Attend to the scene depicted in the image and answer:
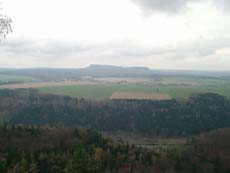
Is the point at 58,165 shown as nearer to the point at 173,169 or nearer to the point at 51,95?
the point at 173,169

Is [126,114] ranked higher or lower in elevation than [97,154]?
lower

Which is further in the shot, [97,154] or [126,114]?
[126,114]

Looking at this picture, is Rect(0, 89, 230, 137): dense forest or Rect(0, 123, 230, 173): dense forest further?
Rect(0, 89, 230, 137): dense forest

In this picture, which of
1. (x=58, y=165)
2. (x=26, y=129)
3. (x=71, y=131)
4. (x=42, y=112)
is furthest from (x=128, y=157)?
(x=42, y=112)
